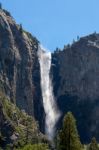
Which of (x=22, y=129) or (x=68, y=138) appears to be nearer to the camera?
(x=68, y=138)

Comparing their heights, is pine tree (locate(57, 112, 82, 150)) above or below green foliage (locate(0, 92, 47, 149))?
below

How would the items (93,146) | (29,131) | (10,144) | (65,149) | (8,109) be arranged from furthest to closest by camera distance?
1. (8,109)
2. (29,131)
3. (10,144)
4. (93,146)
5. (65,149)

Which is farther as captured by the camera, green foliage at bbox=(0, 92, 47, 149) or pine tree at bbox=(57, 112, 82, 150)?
green foliage at bbox=(0, 92, 47, 149)

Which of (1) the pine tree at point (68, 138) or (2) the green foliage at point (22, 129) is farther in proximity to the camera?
(2) the green foliage at point (22, 129)

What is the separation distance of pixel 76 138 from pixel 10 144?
301ft

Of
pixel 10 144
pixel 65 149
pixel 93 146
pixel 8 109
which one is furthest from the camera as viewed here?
pixel 8 109

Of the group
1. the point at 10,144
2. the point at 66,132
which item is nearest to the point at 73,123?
the point at 66,132

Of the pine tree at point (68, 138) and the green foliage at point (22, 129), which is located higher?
the green foliage at point (22, 129)

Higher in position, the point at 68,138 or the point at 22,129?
the point at 22,129

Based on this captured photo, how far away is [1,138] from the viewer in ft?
572

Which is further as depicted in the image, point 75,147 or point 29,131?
point 29,131

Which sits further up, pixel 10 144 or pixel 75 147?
pixel 10 144

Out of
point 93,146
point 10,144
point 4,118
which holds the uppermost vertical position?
point 4,118

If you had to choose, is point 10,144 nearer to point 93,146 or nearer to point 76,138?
point 93,146
